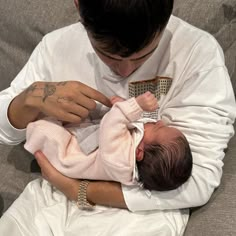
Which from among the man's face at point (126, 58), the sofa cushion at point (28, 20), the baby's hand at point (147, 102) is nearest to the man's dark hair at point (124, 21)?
the man's face at point (126, 58)

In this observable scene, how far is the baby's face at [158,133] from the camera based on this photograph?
115 centimetres

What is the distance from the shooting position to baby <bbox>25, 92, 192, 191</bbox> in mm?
1112

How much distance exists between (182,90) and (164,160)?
0.25 meters

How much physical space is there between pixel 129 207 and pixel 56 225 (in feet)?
0.75

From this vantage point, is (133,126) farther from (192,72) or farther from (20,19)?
(20,19)

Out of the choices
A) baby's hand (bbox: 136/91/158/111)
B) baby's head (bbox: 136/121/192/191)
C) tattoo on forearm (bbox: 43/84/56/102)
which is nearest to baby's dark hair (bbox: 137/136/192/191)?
baby's head (bbox: 136/121/192/191)

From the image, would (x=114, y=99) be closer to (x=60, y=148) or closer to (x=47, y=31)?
(x=60, y=148)

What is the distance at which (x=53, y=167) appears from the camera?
1.33 meters

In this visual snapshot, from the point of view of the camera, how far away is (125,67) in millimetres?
1174

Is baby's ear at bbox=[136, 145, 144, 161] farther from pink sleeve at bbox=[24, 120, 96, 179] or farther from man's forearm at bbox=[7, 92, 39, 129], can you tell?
man's forearm at bbox=[7, 92, 39, 129]

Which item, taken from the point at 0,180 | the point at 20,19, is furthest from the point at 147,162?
the point at 20,19

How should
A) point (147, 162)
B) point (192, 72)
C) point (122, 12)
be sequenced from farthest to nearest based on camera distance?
point (192, 72) → point (147, 162) → point (122, 12)

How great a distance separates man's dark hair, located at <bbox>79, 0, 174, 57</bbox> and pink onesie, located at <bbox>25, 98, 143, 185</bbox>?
0.63ft

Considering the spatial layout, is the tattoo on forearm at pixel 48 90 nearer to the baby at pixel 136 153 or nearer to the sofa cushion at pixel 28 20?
the baby at pixel 136 153
